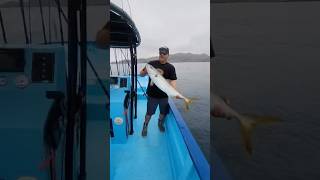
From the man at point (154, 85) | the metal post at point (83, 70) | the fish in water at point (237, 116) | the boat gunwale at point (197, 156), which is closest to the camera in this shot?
the metal post at point (83, 70)

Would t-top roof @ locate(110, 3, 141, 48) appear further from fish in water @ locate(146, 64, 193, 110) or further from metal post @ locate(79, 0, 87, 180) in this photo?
metal post @ locate(79, 0, 87, 180)

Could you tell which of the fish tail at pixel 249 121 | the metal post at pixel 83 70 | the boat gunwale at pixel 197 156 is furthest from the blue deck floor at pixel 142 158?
the metal post at pixel 83 70

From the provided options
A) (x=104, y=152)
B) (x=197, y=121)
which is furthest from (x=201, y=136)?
(x=104, y=152)

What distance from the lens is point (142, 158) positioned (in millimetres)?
4578

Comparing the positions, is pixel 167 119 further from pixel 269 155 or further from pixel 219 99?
pixel 269 155

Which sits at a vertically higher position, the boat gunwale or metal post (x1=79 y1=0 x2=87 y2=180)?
metal post (x1=79 y1=0 x2=87 y2=180)

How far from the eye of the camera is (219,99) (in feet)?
8.90

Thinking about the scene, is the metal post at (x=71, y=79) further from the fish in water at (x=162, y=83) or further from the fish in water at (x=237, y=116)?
the fish in water at (x=162, y=83)

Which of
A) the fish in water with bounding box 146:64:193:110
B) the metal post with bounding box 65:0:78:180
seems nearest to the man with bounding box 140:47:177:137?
the fish in water with bounding box 146:64:193:110

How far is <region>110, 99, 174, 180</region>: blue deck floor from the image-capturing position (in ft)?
13.3

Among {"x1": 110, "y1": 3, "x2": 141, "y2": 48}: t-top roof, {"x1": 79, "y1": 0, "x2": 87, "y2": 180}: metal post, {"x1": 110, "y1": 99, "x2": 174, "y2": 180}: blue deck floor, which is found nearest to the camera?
{"x1": 79, "y1": 0, "x2": 87, "y2": 180}: metal post

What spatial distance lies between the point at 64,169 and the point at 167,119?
413 centimetres

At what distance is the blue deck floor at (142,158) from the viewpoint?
13.3ft

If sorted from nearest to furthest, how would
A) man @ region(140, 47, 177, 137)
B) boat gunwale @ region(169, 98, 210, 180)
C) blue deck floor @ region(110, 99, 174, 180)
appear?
boat gunwale @ region(169, 98, 210, 180) < blue deck floor @ region(110, 99, 174, 180) < man @ region(140, 47, 177, 137)
